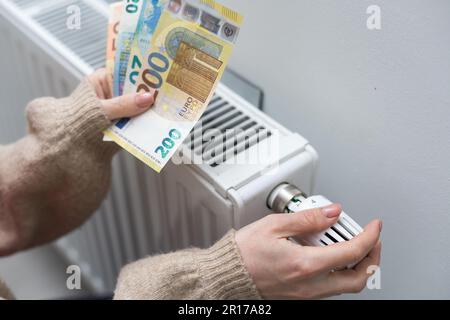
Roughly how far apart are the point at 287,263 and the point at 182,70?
24 centimetres

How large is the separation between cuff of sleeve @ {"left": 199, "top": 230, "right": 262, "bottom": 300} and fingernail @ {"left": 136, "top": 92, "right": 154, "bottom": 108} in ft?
0.58

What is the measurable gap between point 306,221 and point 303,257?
0.12 feet

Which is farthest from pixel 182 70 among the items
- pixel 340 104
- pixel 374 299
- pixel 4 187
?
pixel 374 299

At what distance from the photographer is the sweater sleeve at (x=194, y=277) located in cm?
55

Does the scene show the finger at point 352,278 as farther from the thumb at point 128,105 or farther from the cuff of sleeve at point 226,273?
the thumb at point 128,105

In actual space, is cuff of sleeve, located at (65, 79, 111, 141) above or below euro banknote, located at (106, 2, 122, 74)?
below

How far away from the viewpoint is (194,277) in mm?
567

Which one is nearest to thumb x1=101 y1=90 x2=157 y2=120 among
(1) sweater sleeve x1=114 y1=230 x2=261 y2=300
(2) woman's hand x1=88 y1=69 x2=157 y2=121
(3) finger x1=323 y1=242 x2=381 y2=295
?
(2) woman's hand x1=88 y1=69 x2=157 y2=121

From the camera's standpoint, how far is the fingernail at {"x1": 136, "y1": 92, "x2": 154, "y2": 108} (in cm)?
61

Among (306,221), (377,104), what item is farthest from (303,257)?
(377,104)

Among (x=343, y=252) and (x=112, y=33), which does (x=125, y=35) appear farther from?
(x=343, y=252)

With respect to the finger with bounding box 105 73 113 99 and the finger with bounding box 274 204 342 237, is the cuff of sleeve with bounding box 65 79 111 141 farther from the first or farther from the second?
the finger with bounding box 274 204 342 237

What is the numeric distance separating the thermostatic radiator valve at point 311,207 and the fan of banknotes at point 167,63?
0.13 meters
